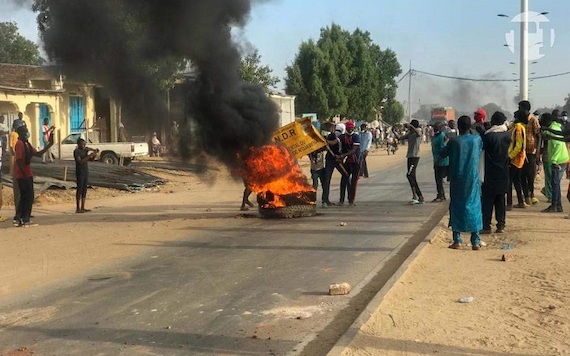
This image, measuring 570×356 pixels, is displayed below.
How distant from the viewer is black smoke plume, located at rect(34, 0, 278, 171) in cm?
1055

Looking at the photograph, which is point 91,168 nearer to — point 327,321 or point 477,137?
point 477,137

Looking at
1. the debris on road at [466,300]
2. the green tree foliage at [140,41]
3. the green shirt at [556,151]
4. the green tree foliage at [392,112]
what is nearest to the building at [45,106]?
the green tree foliage at [140,41]

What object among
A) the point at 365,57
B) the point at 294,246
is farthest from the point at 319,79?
the point at 294,246

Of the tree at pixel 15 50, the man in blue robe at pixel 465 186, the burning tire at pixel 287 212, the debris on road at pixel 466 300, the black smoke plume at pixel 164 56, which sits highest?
the tree at pixel 15 50

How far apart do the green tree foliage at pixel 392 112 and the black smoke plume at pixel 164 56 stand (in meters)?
54.5

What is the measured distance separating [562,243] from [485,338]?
4.37 m

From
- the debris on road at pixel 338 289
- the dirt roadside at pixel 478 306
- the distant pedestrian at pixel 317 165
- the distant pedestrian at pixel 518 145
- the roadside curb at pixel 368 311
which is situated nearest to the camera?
the roadside curb at pixel 368 311

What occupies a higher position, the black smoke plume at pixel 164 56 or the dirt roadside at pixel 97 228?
the black smoke plume at pixel 164 56

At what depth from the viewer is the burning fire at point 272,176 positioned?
37.5 ft

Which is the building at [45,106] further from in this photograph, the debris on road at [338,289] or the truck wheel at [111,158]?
the debris on road at [338,289]

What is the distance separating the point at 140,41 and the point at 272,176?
3253 mm

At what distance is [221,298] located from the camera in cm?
614

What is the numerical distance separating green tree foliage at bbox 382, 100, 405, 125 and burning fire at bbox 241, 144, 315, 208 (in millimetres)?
54394

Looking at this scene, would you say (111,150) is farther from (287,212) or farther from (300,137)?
(287,212)
